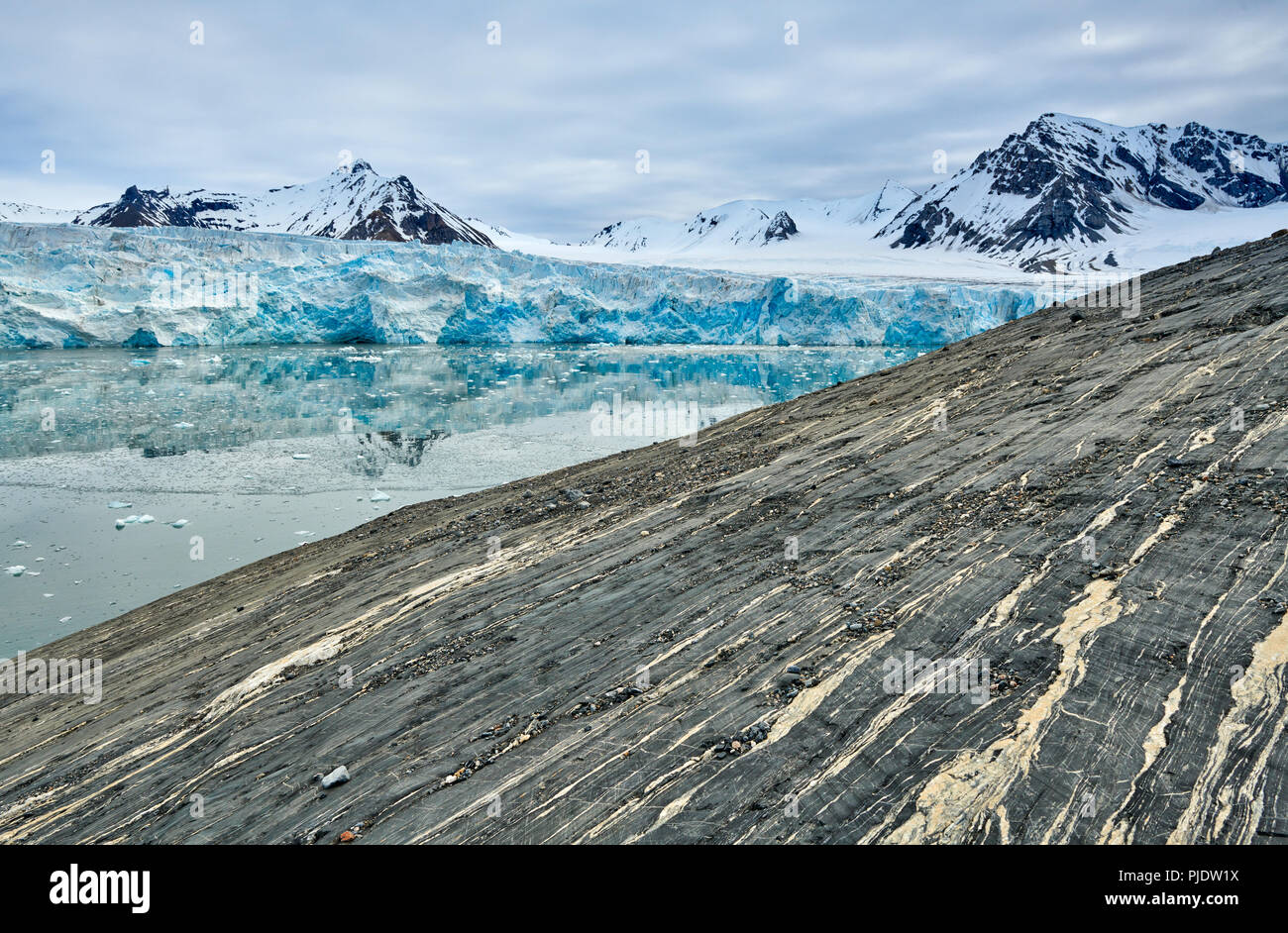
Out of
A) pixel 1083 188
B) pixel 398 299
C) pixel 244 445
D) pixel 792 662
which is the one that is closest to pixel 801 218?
pixel 1083 188

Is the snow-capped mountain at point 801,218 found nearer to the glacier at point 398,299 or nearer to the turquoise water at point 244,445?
the glacier at point 398,299

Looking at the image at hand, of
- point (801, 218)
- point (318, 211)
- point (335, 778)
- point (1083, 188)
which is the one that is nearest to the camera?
point (335, 778)

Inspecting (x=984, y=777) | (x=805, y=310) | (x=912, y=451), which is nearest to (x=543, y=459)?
(x=912, y=451)

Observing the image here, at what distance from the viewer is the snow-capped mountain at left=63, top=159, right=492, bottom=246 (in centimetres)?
13238

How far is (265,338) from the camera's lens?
4525 cm

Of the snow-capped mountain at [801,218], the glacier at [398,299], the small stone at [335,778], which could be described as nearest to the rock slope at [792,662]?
the small stone at [335,778]

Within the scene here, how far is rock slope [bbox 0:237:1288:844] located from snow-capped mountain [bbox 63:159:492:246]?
415 feet

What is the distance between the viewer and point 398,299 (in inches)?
1784

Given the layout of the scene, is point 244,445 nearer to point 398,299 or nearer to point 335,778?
point 335,778

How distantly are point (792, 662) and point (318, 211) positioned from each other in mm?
162782

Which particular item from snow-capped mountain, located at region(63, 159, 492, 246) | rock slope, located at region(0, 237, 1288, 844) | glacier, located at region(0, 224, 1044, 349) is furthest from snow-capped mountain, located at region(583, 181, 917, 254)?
rock slope, located at region(0, 237, 1288, 844)

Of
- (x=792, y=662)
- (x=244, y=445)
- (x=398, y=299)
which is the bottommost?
(x=792, y=662)

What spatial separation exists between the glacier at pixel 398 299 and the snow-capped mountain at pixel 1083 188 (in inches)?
2532
